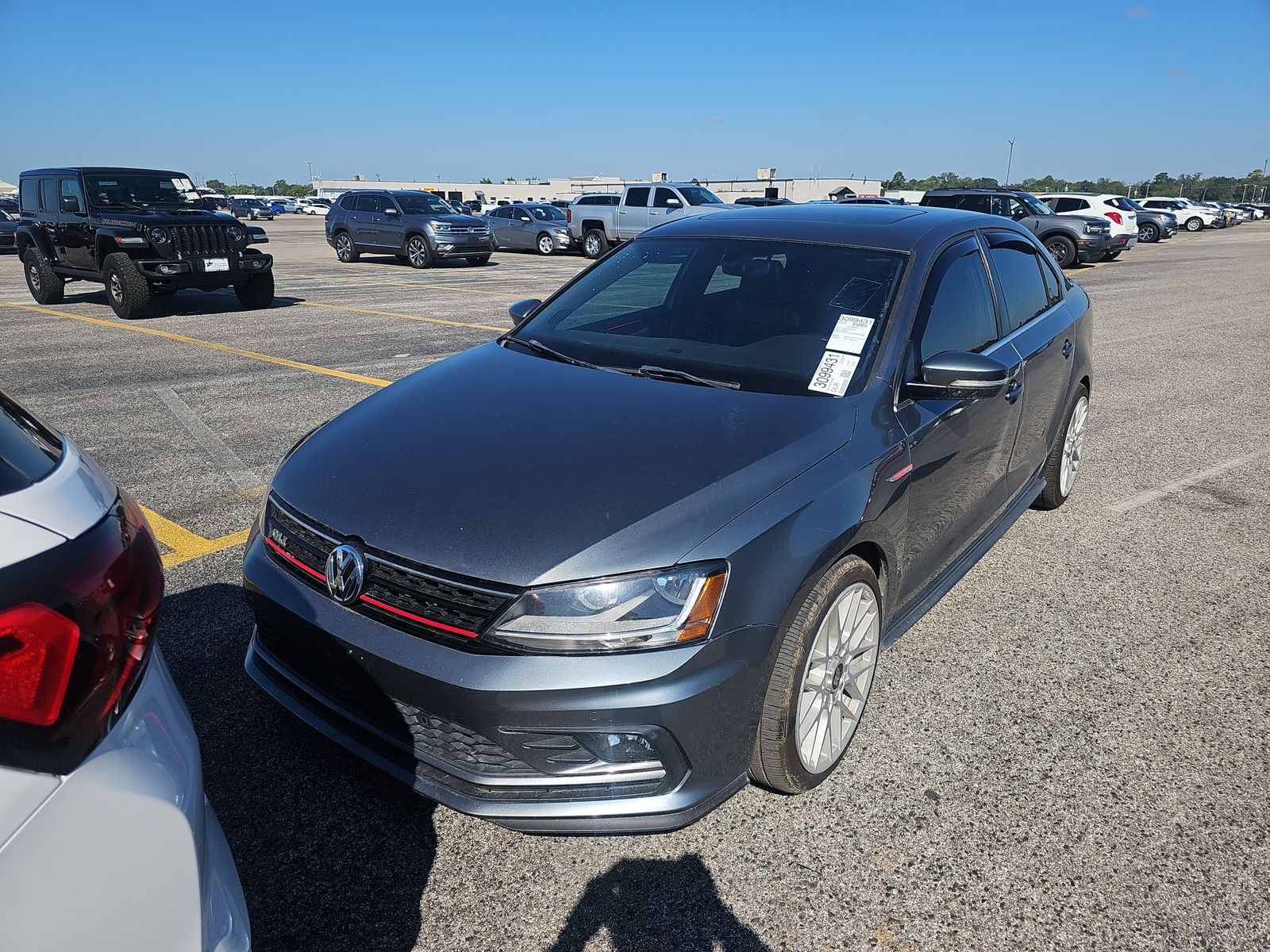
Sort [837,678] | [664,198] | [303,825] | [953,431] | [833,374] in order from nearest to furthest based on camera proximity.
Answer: [303,825] < [837,678] < [833,374] < [953,431] < [664,198]

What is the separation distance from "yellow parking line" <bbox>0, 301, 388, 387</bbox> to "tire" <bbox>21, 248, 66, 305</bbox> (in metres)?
0.25

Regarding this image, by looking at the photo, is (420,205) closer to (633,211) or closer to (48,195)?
(633,211)

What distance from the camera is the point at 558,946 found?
7.01ft

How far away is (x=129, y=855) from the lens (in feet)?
3.96

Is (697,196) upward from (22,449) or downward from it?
upward

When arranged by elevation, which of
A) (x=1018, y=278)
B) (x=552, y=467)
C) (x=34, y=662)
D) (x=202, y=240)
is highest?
(x=1018, y=278)

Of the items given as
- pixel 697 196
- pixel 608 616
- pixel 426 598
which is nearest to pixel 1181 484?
pixel 608 616

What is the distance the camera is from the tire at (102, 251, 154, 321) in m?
11.3

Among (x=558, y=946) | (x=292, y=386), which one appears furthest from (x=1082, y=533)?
(x=292, y=386)

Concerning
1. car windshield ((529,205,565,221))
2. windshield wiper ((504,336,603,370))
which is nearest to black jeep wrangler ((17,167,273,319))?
windshield wiper ((504,336,603,370))

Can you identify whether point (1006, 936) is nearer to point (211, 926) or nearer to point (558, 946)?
point (558, 946)

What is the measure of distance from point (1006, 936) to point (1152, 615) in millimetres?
2167

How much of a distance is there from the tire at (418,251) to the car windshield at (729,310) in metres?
18.0

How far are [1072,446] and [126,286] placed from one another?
1113 centimetres
